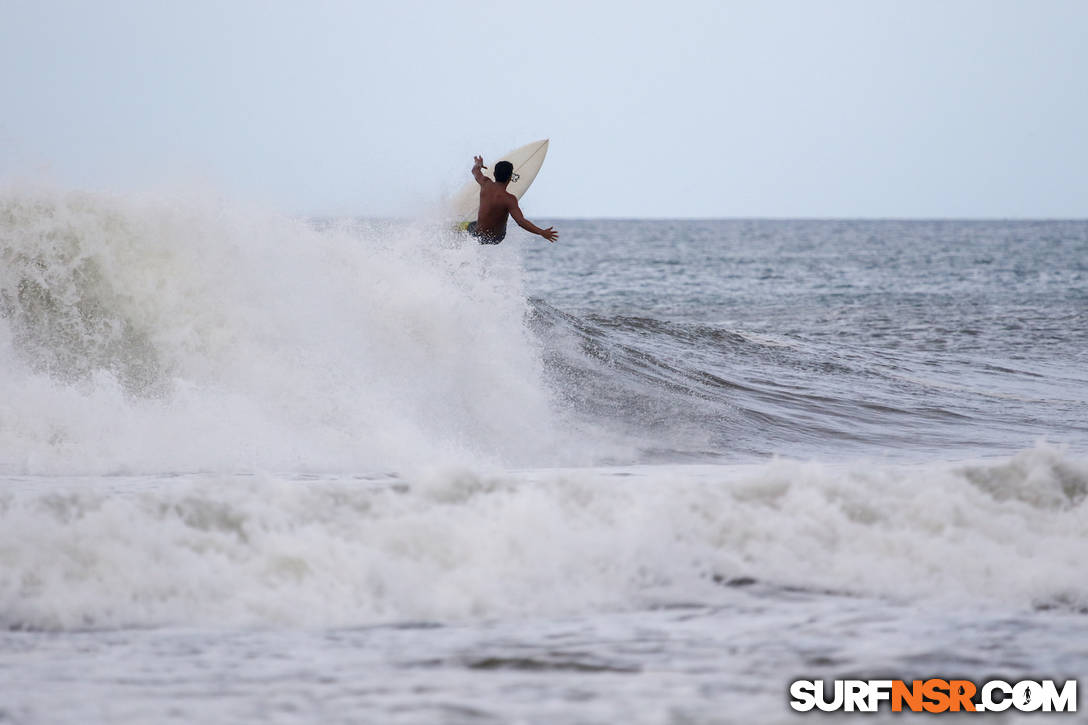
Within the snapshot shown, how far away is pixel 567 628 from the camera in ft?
12.3


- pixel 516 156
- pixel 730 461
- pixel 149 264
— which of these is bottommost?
pixel 730 461

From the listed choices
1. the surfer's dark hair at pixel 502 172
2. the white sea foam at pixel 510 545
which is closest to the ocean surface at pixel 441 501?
the white sea foam at pixel 510 545

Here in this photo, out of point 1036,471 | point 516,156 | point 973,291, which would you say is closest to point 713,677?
point 1036,471

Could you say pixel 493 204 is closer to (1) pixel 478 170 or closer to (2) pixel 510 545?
(1) pixel 478 170

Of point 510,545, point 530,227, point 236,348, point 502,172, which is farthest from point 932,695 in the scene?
point 502,172

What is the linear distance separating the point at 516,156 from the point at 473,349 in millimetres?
3883

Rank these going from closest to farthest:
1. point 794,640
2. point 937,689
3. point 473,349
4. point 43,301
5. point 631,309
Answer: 1. point 937,689
2. point 794,640
3. point 43,301
4. point 473,349
5. point 631,309

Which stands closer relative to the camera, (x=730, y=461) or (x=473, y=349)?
(x=730, y=461)

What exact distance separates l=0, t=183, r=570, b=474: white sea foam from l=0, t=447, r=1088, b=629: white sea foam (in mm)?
1365

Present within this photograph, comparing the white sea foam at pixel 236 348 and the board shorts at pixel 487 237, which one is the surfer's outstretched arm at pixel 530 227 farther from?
the white sea foam at pixel 236 348

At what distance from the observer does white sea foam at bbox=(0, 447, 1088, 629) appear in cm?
398

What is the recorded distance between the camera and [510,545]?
4.34 m

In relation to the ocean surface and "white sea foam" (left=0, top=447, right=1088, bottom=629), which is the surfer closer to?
the ocean surface

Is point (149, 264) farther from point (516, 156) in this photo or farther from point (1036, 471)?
point (1036, 471)
